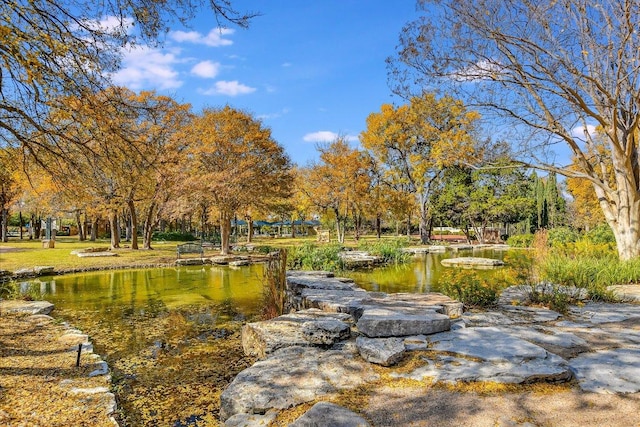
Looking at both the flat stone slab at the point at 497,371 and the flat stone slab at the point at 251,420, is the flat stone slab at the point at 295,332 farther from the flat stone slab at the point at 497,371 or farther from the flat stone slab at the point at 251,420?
the flat stone slab at the point at 251,420

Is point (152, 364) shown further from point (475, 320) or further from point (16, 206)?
point (16, 206)

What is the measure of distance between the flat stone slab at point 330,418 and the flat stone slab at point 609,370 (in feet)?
4.79

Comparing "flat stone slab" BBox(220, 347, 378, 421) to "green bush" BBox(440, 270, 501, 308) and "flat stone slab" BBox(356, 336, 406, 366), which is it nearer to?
"flat stone slab" BBox(356, 336, 406, 366)

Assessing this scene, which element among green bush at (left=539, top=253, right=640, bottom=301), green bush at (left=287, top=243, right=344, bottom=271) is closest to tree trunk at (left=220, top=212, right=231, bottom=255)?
green bush at (left=287, top=243, right=344, bottom=271)

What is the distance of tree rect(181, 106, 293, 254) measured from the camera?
16188 mm

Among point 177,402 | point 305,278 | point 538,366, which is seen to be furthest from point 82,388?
point 305,278

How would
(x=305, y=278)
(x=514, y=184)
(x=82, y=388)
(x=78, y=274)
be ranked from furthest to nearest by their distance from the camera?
(x=514, y=184), (x=78, y=274), (x=305, y=278), (x=82, y=388)

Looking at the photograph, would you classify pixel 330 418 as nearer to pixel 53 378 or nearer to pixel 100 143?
pixel 53 378

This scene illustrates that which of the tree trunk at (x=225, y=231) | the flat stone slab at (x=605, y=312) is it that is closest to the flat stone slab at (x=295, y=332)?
the flat stone slab at (x=605, y=312)

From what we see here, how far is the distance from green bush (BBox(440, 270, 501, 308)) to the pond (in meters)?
2.63

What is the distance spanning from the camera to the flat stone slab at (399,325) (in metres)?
3.48

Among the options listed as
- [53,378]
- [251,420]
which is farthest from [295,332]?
[53,378]

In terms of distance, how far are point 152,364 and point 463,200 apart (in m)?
23.2

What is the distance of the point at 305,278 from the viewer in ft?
24.3
